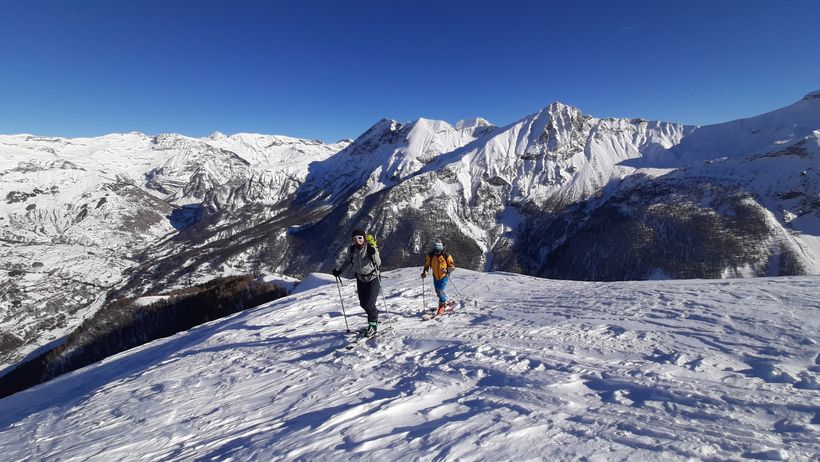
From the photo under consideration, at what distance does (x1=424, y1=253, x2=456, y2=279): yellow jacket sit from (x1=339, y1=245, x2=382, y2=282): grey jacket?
4.10m

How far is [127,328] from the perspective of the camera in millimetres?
81562

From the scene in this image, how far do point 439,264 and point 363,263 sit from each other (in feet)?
15.5

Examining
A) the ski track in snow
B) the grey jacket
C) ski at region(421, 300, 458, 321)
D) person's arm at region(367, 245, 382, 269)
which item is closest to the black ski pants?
the grey jacket

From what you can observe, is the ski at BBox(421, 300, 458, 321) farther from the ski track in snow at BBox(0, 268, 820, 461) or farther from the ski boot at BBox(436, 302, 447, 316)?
the ski track in snow at BBox(0, 268, 820, 461)

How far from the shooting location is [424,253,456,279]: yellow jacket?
50.9 feet

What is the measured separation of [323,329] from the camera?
47.0 feet

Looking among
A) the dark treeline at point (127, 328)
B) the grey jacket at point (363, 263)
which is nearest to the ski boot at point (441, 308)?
the grey jacket at point (363, 263)

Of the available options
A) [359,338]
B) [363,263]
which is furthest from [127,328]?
[363,263]

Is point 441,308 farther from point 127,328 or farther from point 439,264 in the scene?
point 127,328

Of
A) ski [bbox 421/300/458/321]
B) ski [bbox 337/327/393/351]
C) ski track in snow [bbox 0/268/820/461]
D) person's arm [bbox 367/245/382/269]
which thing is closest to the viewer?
ski track in snow [bbox 0/268/820/461]

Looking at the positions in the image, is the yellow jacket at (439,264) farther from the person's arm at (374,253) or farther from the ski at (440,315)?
the person's arm at (374,253)

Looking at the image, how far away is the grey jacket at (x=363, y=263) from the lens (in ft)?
39.1

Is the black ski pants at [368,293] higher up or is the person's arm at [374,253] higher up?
the person's arm at [374,253]

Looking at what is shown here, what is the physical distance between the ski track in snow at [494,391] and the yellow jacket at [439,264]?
2073 mm
